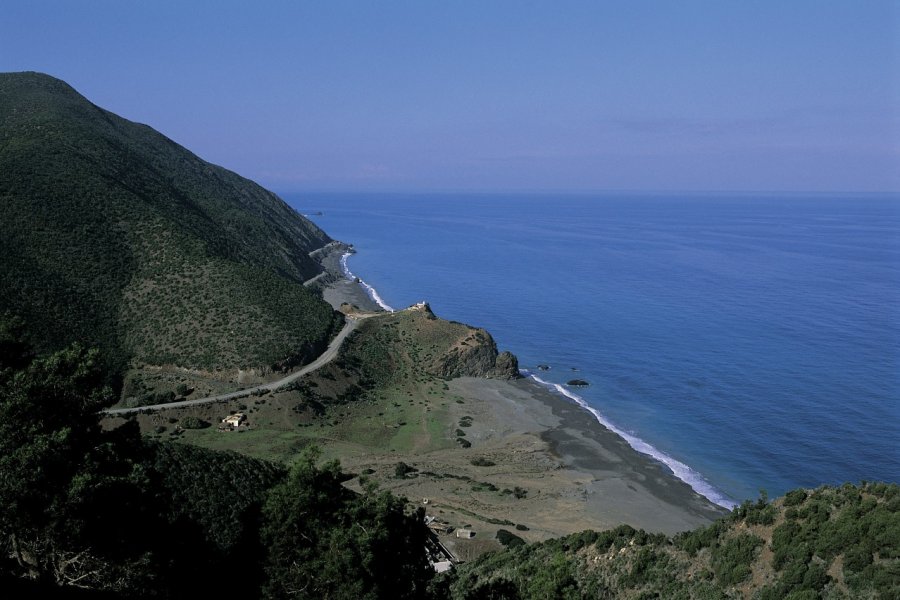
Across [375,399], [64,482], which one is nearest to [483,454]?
[375,399]

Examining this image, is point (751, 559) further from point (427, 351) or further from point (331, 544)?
point (427, 351)

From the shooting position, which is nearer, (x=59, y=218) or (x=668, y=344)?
(x=59, y=218)

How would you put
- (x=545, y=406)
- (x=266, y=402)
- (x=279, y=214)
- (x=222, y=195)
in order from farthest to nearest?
(x=279, y=214) < (x=222, y=195) < (x=545, y=406) < (x=266, y=402)

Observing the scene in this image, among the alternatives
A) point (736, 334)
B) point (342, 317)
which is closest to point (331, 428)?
point (342, 317)

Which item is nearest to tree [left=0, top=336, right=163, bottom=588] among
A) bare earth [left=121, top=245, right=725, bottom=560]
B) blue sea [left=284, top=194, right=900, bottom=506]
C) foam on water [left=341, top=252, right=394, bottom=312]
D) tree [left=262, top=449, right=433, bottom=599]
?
tree [left=262, top=449, right=433, bottom=599]

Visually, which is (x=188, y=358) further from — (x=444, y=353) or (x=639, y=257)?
(x=639, y=257)
